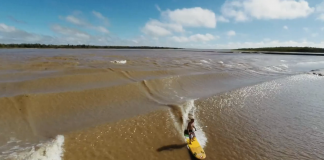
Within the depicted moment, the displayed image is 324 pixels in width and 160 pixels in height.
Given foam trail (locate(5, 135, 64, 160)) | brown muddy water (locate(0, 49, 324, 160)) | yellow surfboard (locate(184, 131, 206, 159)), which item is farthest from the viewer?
brown muddy water (locate(0, 49, 324, 160))

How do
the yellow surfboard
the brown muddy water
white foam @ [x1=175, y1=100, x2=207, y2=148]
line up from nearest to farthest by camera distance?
the yellow surfboard < the brown muddy water < white foam @ [x1=175, y1=100, x2=207, y2=148]

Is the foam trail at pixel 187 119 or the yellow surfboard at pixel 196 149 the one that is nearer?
the yellow surfboard at pixel 196 149

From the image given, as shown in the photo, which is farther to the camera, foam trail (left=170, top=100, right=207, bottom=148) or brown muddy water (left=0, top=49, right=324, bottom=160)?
foam trail (left=170, top=100, right=207, bottom=148)

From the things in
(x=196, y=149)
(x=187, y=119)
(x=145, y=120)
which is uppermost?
(x=145, y=120)

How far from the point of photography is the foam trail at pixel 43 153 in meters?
7.24

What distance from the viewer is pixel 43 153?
747 centimetres

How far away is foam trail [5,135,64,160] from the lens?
724 cm

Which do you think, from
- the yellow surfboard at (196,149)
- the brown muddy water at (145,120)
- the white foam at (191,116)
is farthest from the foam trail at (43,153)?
the white foam at (191,116)

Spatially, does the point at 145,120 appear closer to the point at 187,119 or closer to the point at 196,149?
the point at 187,119


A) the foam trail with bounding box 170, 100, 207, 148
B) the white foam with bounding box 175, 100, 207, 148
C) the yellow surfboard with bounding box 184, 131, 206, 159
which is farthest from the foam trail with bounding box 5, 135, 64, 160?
the white foam with bounding box 175, 100, 207, 148

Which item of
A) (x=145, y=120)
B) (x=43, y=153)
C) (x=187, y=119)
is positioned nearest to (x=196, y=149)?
(x=187, y=119)

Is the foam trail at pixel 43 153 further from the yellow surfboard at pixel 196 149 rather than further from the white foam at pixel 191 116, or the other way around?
the white foam at pixel 191 116

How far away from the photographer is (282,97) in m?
16.2

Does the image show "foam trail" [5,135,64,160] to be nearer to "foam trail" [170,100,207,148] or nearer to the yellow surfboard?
the yellow surfboard
